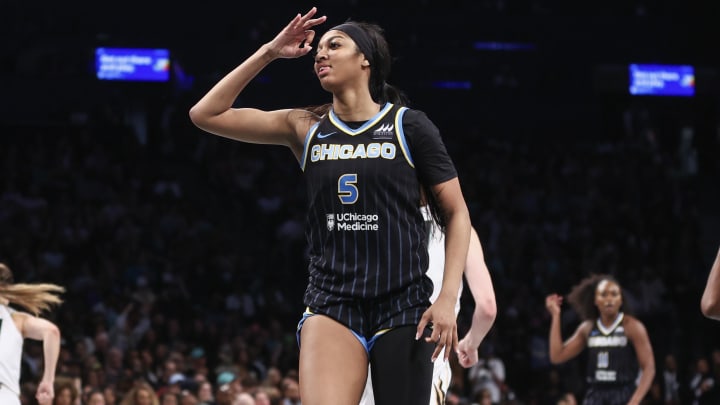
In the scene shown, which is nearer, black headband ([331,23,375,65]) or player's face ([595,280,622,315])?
black headband ([331,23,375,65])

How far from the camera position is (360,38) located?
4.17 m

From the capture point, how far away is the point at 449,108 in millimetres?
24047

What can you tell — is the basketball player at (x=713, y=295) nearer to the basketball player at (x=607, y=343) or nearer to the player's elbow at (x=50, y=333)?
the player's elbow at (x=50, y=333)

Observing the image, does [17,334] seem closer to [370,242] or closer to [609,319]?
[370,242]

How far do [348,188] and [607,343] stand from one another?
5.65 meters

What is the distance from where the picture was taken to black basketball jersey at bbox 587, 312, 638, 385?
9.08 meters

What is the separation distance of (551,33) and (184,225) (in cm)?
1030

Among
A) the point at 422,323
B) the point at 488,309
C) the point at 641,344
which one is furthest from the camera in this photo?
the point at 641,344

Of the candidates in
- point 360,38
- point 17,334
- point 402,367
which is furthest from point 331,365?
point 17,334

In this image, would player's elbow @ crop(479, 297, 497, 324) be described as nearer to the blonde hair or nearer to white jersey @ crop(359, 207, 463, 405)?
A: white jersey @ crop(359, 207, 463, 405)

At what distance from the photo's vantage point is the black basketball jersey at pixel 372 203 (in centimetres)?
397

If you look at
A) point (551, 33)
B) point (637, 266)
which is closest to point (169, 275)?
point (637, 266)

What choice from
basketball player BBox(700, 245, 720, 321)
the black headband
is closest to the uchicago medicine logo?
the black headband

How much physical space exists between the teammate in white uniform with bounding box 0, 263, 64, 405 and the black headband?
11.3 ft
